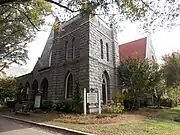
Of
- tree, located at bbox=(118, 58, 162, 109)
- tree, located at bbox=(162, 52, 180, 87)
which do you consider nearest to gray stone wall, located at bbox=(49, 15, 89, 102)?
tree, located at bbox=(118, 58, 162, 109)

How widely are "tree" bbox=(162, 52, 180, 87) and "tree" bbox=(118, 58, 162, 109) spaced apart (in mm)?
2727

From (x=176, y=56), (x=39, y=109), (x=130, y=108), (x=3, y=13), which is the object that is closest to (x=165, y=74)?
(x=176, y=56)

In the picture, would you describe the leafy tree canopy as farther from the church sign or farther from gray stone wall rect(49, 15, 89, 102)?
the church sign

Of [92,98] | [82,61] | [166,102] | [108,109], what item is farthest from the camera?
[166,102]

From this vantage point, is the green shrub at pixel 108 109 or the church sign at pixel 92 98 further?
the green shrub at pixel 108 109

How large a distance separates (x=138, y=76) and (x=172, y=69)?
19.1ft

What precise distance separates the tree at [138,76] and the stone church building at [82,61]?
4.91 feet

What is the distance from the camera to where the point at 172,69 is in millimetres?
21734

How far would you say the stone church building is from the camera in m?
16.6

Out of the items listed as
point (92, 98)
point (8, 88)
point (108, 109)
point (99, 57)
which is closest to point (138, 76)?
point (99, 57)

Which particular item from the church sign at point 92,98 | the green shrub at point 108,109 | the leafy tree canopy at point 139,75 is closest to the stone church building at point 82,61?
the church sign at point 92,98

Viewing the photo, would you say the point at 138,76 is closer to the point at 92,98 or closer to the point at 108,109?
the point at 108,109

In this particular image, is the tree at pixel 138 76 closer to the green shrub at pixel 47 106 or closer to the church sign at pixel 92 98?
the church sign at pixel 92 98

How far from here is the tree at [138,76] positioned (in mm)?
18328
